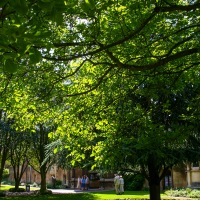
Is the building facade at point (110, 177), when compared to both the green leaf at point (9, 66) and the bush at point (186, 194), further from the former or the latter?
the green leaf at point (9, 66)

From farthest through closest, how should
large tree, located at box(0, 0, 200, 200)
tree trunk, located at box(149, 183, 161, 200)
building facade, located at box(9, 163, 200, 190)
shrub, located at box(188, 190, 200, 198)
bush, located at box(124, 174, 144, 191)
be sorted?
bush, located at box(124, 174, 144, 191)
building facade, located at box(9, 163, 200, 190)
shrub, located at box(188, 190, 200, 198)
tree trunk, located at box(149, 183, 161, 200)
large tree, located at box(0, 0, 200, 200)

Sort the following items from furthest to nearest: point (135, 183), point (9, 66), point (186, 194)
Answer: point (135, 183) → point (186, 194) → point (9, 66)

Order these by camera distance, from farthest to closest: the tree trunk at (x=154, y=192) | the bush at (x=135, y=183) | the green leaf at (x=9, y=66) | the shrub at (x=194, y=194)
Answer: the bush at (x=135, y=183) → the shrub at (x=194, y=194) → the tree trunk at (x=154, y=192) → the green leaf at (x=9, y=66)

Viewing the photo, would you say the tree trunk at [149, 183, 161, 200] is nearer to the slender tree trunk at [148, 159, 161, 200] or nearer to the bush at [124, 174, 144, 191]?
the slender tree trunk at [148, 159, 161, 200]

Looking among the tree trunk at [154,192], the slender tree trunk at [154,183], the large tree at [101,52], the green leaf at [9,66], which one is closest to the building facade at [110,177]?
the slender tree trunk at [154,183]

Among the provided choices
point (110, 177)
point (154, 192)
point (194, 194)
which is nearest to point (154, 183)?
point (154, 192)

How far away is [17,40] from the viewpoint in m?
3.06

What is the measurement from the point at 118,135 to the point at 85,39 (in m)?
4.18

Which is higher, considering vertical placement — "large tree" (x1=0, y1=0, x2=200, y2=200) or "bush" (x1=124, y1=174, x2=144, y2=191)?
"large tree" (x1=0, y1=0, x2=200, y2=200)

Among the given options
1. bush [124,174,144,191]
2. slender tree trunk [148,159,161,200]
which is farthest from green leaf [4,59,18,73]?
bush [124,174,144,191]

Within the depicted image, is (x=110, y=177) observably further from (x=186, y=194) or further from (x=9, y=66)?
(x=9, y=66)

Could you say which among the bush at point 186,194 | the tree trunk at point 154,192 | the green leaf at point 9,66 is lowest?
the bush at point 186,194

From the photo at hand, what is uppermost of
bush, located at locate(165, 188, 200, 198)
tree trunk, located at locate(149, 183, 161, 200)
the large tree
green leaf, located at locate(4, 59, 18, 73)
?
the large tree

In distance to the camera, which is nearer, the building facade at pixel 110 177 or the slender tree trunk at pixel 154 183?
the slender tree trunk at pixel 154 183
